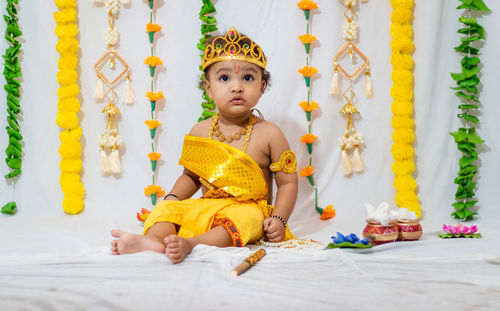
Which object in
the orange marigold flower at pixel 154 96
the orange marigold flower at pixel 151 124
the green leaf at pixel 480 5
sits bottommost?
the orange marigold flower at pixel 151 124

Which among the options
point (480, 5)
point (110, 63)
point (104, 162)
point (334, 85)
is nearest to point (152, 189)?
point (104, 162)

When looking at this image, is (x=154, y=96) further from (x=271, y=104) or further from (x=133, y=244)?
(x=133, y=244)

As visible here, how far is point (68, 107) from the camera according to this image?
7.47ft

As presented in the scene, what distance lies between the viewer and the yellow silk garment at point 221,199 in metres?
1.58

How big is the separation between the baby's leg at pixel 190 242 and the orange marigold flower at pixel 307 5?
1184mm

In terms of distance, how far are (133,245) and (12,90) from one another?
4.34ft

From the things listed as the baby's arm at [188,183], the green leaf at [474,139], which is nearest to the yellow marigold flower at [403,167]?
the green leaf at [474,139]

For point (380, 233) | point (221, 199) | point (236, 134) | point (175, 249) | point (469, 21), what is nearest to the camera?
point (175, 249)

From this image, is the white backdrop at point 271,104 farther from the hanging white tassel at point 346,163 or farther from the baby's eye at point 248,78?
the baby's eye at point 248,78

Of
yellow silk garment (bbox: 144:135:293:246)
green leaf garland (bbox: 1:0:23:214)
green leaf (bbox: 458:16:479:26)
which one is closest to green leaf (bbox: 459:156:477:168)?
green leaf (bbox: 458:16:479:26)

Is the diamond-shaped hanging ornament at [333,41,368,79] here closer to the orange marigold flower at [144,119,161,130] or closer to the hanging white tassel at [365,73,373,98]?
the hanging white tassel at [365,73,373,98]

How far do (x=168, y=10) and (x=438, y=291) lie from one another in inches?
70.3

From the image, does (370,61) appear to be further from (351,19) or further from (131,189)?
(131,189)

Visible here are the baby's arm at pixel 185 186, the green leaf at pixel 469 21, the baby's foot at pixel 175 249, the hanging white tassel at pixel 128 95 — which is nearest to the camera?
the baby's foot at pixel 175 249
